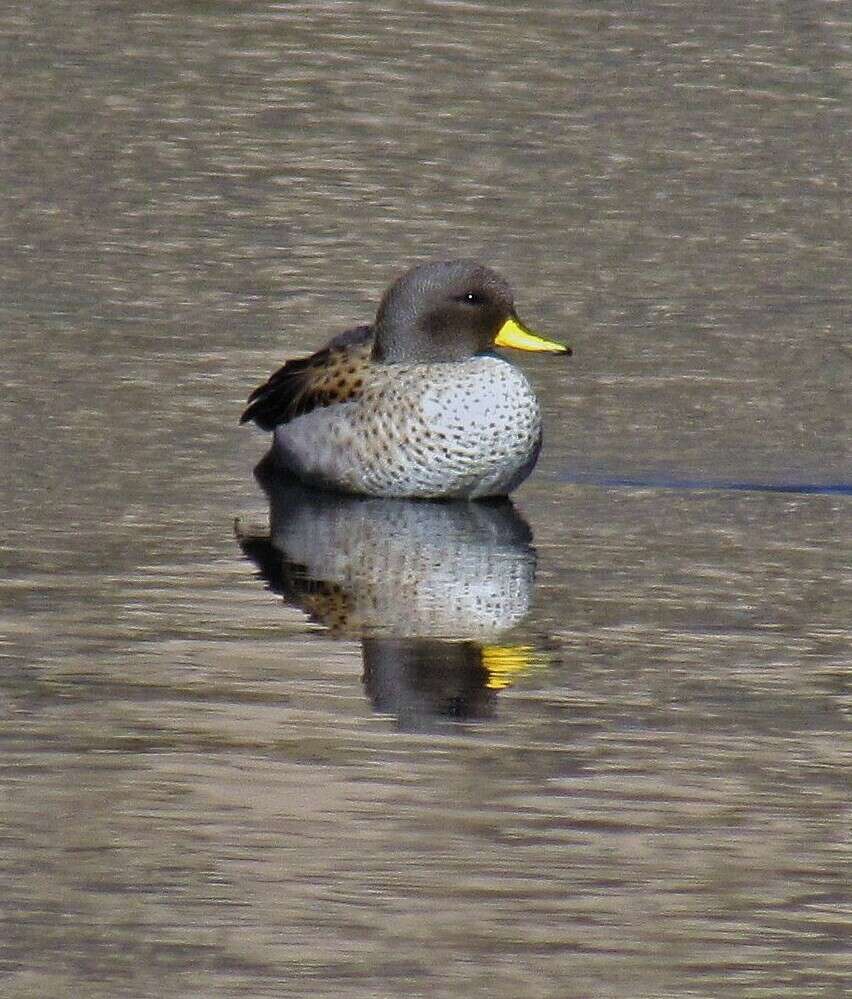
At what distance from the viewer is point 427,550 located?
9023mm

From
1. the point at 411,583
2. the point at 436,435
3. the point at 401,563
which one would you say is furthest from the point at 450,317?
the point at 411,583

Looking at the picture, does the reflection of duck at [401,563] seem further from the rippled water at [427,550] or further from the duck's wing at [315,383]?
the duck's wing at [315,383]

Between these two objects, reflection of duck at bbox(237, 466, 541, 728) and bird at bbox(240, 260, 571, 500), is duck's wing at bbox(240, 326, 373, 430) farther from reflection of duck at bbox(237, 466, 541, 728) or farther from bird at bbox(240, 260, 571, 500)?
reflection of duck at bbox(237, 466, 541, 728)

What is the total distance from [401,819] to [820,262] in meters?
7.66

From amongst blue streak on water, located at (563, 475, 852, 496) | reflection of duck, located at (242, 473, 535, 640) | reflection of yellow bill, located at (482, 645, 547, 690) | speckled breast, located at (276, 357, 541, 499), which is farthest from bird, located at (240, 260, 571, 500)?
reflection of yellow bill, located at (482, 645, 547, 690)

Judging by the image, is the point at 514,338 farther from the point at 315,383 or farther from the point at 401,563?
the point at 401,563

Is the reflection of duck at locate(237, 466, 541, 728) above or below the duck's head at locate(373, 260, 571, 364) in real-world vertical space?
below

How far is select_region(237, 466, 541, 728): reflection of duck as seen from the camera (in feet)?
24.2

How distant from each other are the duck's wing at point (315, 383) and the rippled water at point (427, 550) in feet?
0.79

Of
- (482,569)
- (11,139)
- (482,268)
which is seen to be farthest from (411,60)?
(482,569)

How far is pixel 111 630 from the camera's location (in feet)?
25.8

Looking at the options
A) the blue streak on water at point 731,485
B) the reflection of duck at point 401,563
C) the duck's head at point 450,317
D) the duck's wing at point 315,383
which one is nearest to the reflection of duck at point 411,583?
the reflection of duck at point 401,563

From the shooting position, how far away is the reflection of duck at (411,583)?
24.2 ft

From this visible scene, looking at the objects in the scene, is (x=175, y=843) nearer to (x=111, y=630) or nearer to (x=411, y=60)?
(x=111, y=630)
